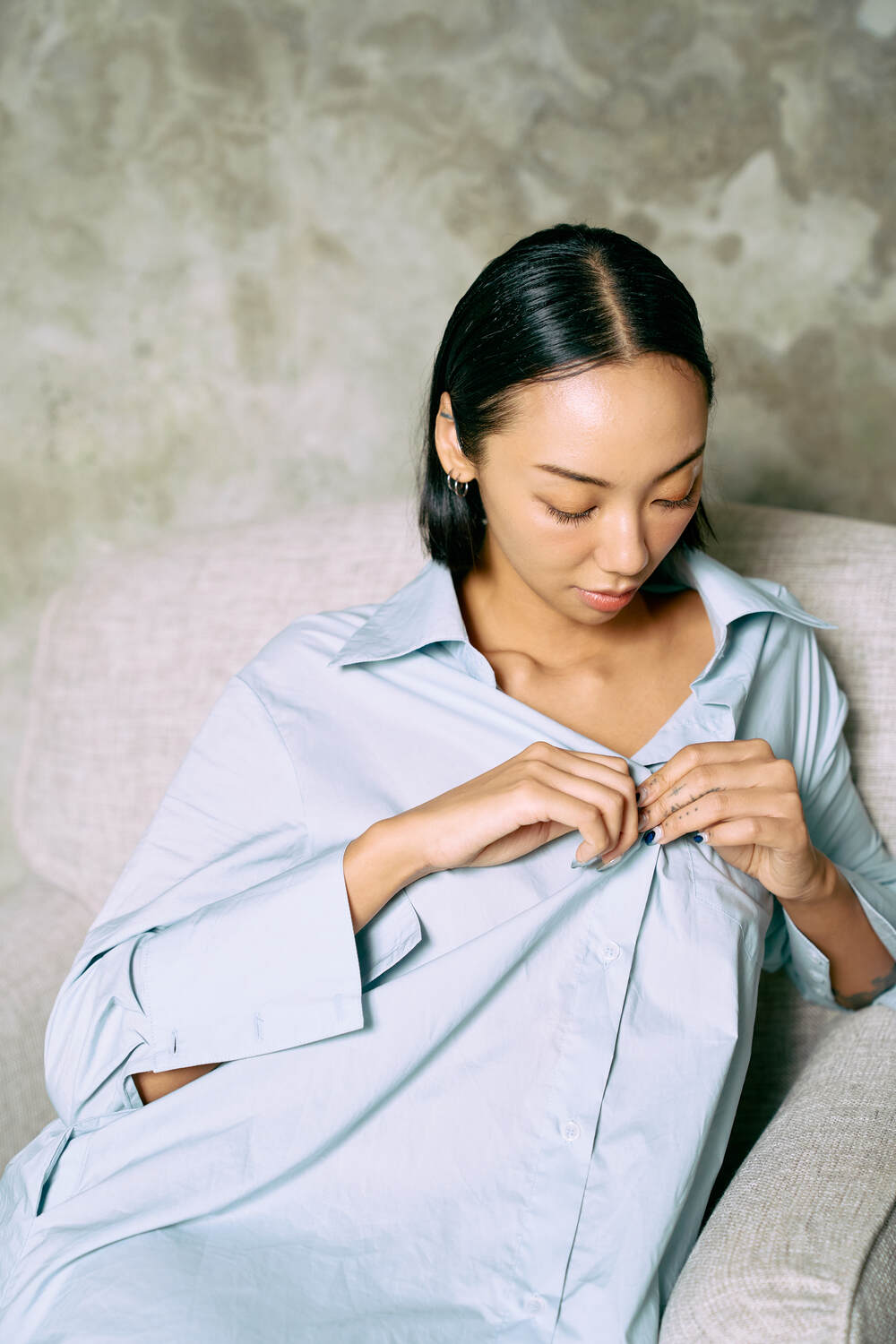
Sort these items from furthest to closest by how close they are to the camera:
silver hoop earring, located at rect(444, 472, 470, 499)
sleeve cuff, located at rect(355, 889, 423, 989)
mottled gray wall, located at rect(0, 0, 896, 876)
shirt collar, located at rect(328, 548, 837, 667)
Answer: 1. mottled gray wall, located at rect(0, 0, 896, 876)
2. silver hoop earring, located at rect(444, 472, 470, 499)
3. shirt collar, located at rect(328, 548, 837, 667)
4. sleeve cuff, located at rect(355, 889, 423, 989)

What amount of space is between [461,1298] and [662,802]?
20.1 inches

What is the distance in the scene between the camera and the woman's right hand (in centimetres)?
110

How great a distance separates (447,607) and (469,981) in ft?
1.40

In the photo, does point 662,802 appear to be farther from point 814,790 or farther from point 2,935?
point 2,935

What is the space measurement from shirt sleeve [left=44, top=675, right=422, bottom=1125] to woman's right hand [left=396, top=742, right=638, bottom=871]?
0.10 meters

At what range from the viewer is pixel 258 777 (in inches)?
51.4

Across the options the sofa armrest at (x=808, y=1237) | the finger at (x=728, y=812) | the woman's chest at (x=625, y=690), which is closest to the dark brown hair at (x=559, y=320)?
the woman's chest at (x=625, y=690)

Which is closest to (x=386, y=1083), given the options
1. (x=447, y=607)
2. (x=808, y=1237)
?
(x=808, y=1237)

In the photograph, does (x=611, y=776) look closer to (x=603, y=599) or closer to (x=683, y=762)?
(x=683, y=762)

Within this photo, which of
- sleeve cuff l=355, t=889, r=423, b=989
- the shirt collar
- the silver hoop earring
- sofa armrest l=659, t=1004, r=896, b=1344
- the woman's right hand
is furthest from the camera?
the silver hoop earring

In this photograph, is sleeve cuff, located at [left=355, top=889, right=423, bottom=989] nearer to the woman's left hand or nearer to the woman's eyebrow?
the woman's left hand

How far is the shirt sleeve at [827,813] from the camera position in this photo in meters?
1.45

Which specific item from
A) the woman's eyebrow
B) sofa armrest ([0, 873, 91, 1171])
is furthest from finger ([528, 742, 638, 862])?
sofa armrest ([0, 873, 91, 1171])

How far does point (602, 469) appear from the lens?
1132 mm
